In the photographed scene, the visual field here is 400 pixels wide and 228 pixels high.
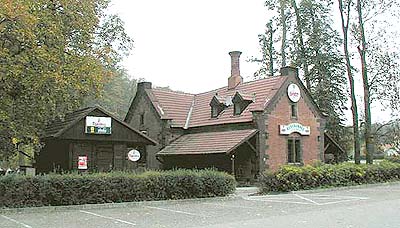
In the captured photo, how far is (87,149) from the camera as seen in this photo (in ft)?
103

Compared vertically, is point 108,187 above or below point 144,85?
below

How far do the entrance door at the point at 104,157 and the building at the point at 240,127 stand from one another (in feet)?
21.4

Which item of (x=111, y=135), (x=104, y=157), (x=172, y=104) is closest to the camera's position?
(x=111, y=135)

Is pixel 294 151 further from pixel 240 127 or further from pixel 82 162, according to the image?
pixel 82 162

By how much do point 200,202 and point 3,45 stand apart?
10107 millimetres

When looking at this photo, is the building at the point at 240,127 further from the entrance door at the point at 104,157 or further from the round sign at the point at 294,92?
the entrance door at the point at 104,157

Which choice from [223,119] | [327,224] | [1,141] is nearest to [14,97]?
[1,141]

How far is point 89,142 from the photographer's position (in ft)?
103

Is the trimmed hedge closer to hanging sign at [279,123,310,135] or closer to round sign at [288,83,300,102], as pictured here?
hanging sign at [279,123,310,135]

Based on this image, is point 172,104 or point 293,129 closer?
point 293,129

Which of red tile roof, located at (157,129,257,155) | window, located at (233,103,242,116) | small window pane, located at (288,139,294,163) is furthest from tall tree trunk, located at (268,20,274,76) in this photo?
small window pane, located at (288,139,294,163)

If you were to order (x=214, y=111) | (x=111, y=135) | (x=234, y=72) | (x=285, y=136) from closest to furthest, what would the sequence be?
(x=111, y=135) → (x=285, y=136) → (x=214, y=111) → (x=234, y=72)

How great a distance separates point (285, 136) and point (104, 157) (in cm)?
1273

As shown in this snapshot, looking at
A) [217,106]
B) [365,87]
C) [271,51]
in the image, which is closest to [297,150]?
[217,106]
